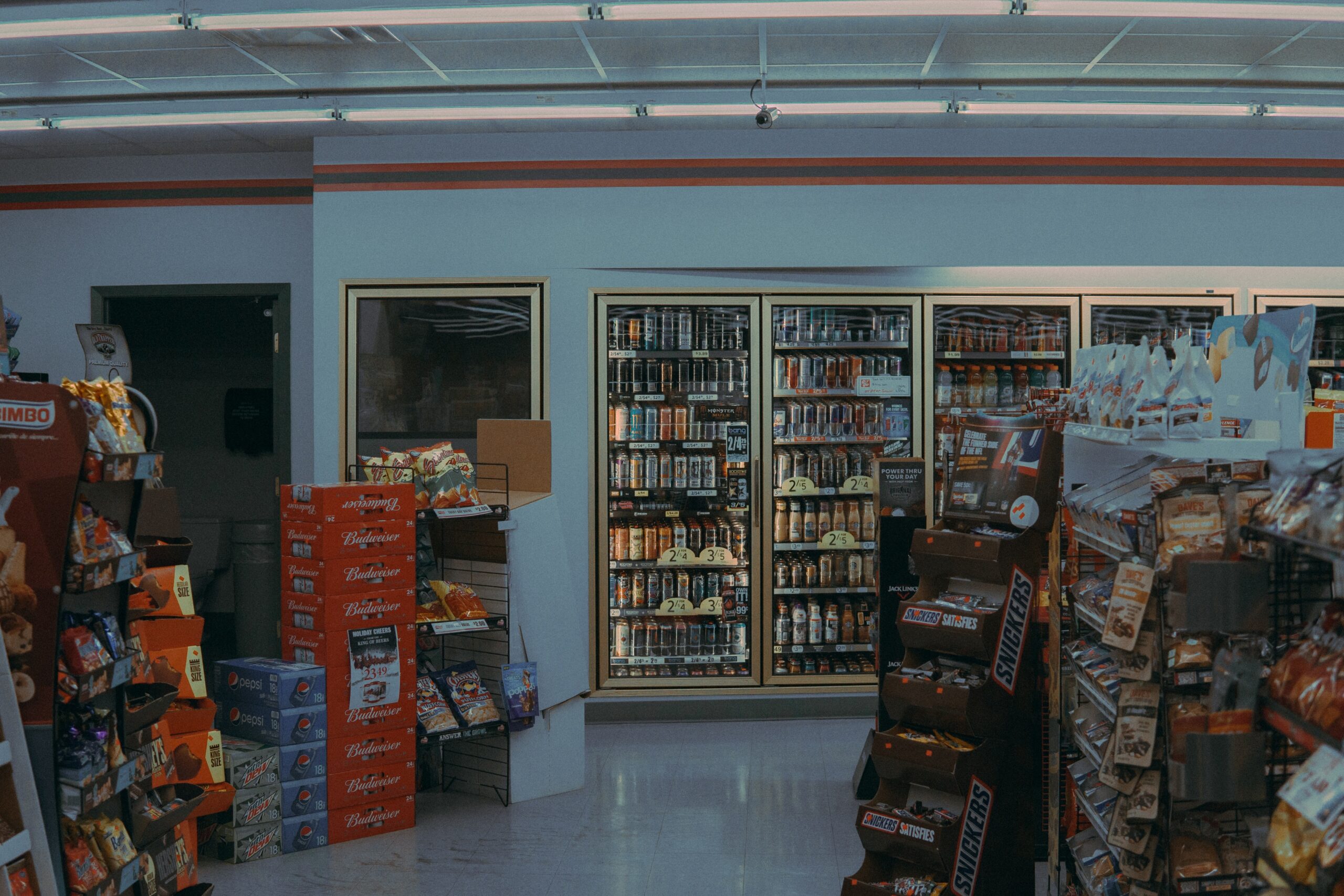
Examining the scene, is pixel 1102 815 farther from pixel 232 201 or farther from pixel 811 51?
pixel 232 201

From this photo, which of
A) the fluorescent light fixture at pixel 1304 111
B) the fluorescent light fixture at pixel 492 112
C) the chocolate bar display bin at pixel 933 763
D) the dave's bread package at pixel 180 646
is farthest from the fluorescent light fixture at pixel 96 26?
the fluorescent light fixture at pixel 1304 111

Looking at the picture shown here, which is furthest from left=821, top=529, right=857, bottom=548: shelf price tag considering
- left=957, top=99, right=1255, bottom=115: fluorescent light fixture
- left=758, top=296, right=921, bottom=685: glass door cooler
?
left=957, top=99, right=1255, bottom=115: fluorescent light fixture

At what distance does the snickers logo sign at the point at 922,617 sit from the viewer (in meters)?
3.29

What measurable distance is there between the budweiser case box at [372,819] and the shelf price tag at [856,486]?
9.88ft

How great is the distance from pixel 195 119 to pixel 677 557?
3.54 metres

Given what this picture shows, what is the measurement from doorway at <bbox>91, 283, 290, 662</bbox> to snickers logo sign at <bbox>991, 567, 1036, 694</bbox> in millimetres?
5282

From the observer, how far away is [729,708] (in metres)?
5.91

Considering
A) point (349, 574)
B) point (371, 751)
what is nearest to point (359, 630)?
point (349, 574)

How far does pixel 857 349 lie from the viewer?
6.27 meters

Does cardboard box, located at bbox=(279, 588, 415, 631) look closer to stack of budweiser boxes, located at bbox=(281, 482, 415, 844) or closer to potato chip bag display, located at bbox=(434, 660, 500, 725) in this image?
stack of budweiser boxes, located at bbox=(281, 482, 415, 844)

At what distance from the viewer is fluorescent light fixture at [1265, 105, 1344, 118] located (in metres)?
5.45

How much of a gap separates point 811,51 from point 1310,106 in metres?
2.85

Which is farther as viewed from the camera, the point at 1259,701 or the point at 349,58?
the point at 349,58

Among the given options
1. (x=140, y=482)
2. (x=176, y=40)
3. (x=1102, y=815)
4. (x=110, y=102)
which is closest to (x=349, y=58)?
(x=176, y=40)
